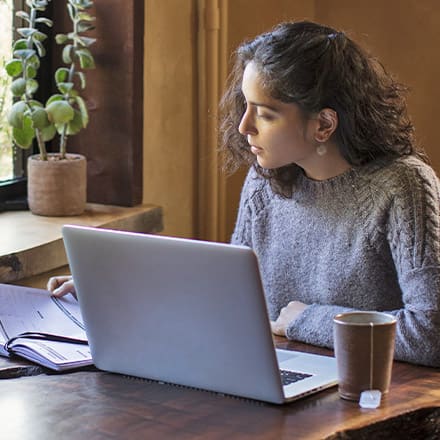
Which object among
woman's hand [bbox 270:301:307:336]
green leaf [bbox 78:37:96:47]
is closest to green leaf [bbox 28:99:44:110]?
green leaf [bbox 78:37:96:47]

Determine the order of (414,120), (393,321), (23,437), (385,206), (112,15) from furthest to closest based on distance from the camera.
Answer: (414,120), (112,15), (385,206), (393,321), (23,437)

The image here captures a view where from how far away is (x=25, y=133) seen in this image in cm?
290

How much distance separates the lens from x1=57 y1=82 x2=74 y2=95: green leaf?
2.92 metres

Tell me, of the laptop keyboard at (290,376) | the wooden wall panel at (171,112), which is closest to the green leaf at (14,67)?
the wooden wall panel at (171,112)

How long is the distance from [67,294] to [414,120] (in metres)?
1.67

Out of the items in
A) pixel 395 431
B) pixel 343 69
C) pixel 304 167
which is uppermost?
pixel 343 69

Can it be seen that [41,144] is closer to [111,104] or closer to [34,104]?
[34,104]

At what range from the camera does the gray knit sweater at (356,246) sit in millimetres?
1908

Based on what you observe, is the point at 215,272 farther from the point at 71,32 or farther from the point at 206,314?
the point at 71,32

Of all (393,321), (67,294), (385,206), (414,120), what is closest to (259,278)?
(393,321)

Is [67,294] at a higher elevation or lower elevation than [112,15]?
lower

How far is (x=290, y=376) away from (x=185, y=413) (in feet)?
0.69

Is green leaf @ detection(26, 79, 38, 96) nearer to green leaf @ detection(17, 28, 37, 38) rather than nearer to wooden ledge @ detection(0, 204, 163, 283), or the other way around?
green leaf @ detection(17, 28, 37, 38)

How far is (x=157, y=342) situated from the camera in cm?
167
